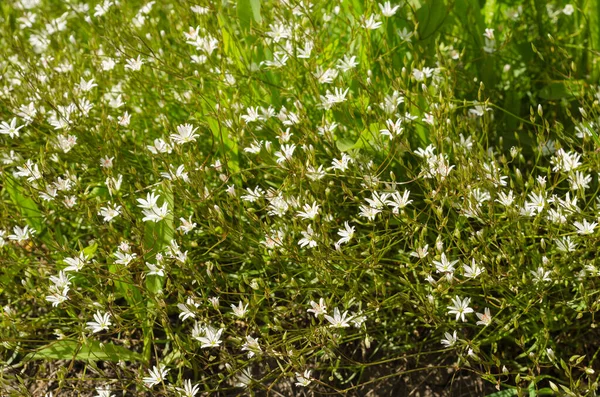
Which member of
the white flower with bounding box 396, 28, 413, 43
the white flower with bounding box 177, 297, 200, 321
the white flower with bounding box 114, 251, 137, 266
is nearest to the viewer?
the white flower with bounding box 177, 297, 200, 321

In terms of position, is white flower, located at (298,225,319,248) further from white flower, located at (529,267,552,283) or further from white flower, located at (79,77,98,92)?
white flower, located at (79,77,98,92)

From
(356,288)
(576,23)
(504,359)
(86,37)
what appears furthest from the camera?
(86,37)

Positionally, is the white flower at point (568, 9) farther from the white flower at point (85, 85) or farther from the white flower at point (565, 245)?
the white flower at point (85, 85)

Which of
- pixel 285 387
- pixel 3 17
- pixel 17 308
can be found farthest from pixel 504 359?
pixel 3 17

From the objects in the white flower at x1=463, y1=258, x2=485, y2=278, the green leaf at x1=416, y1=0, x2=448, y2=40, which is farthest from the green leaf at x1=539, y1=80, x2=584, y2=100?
the white flower at x1=463, y1=258, x2=485, y2=278

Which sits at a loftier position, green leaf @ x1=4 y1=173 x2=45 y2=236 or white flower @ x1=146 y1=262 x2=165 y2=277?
green leaf @ x1=4 y1=173 x2=45 y2=236

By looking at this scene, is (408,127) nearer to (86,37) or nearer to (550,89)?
(550,89)
